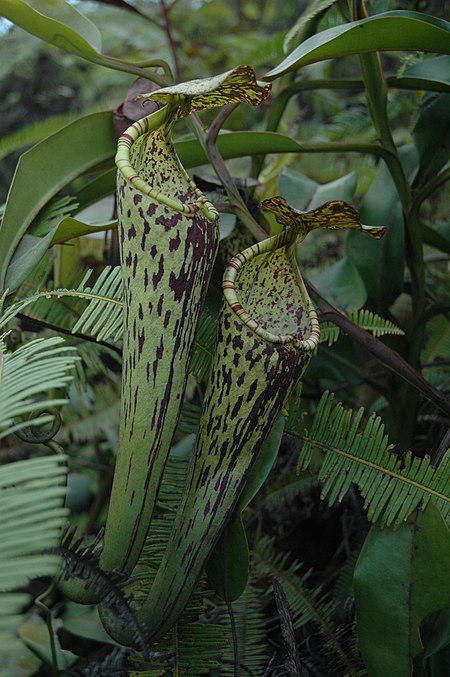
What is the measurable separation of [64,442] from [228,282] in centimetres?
83

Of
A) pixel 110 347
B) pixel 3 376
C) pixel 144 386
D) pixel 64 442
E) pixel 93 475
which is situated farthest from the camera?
pixel 93 475

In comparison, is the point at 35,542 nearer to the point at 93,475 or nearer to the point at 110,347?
the point at 110,347

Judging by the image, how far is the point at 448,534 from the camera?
0.69 metres

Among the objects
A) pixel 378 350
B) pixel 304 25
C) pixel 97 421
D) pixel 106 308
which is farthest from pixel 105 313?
pixel 97 421

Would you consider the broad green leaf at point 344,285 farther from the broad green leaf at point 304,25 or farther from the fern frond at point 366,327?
the broad green leaf at point 304,25

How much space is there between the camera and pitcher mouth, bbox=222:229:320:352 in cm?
69

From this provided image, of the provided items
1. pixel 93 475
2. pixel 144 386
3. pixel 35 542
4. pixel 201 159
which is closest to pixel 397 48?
pixel 201 159

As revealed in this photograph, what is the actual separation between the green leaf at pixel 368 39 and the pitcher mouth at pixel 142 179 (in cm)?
15

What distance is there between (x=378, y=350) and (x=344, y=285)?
255 millimetres

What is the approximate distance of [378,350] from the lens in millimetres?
842

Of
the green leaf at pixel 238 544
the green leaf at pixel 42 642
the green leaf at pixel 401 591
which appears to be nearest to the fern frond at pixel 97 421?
the green leaf at pixel 42 642

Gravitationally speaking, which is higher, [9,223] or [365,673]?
[9,223]

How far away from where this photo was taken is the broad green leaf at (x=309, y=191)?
1115 millimetres

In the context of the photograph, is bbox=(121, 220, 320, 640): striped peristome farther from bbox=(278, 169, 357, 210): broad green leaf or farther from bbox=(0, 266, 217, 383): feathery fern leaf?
bbox=(278, 169, 357, 210): broad green leaf
